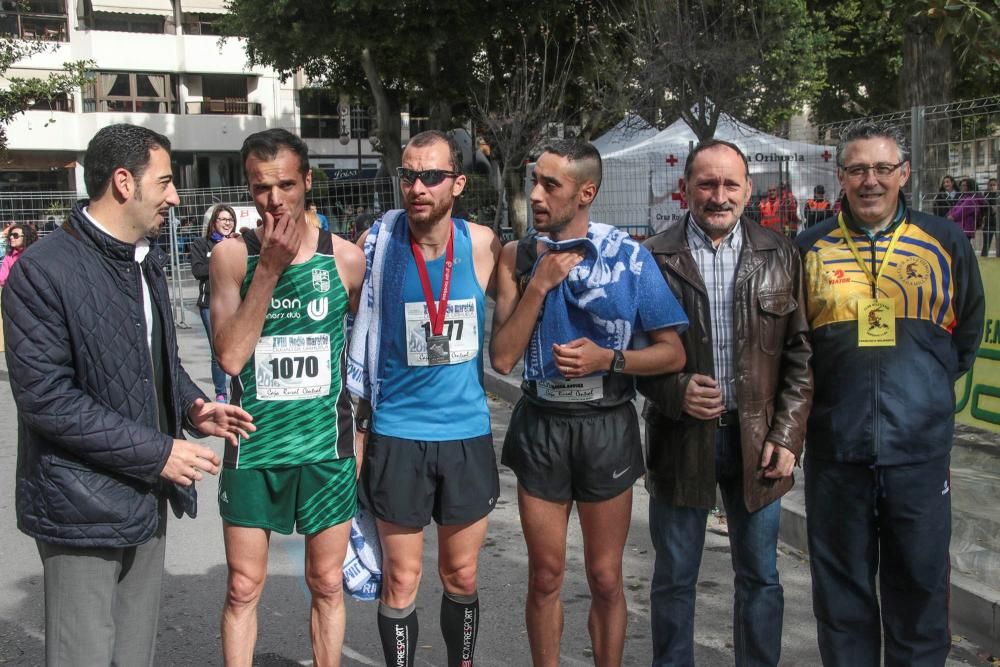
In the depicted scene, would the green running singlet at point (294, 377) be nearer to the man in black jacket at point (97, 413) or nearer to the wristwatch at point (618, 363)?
the man in black jacket at point (97, 413)

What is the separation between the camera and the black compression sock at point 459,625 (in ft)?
12.6

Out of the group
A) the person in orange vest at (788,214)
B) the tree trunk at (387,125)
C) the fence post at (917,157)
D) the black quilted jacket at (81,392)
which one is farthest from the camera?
the tree trunk at (387,125)

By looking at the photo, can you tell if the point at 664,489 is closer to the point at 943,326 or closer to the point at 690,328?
the point at 690,328

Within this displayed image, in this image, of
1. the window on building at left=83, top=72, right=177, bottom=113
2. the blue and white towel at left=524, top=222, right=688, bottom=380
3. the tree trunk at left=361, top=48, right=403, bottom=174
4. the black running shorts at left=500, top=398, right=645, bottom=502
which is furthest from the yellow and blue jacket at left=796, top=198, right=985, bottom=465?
the window on building at left=83, top=72, right=177, bottom=113

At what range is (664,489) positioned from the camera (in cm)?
386

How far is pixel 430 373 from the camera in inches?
146

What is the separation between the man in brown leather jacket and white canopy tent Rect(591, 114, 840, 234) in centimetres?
560

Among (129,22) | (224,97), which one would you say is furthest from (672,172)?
(129,22)

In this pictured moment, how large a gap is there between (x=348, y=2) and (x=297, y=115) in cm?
2696

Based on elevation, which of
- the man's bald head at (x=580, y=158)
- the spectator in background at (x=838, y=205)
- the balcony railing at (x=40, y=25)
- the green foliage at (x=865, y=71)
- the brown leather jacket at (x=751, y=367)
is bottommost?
the brown leather jacket at (x=751, y=367)

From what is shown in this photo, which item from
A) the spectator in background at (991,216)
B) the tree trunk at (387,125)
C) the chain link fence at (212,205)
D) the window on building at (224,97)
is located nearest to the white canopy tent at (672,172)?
the spectator in background at (991,216)

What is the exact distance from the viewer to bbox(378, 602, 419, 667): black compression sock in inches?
148

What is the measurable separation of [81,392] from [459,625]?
1.68 m

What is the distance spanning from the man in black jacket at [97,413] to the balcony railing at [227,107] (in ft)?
153
